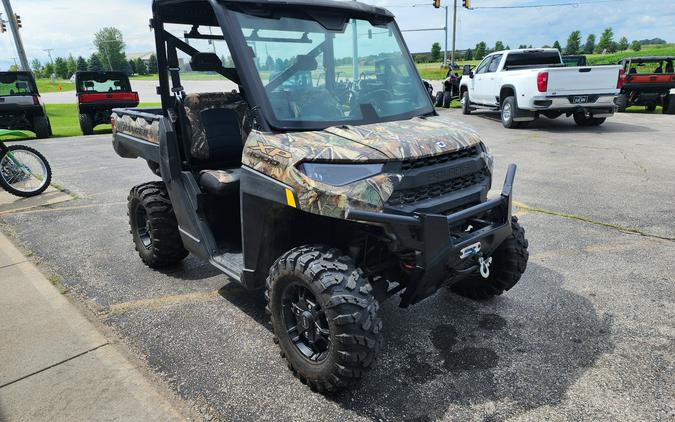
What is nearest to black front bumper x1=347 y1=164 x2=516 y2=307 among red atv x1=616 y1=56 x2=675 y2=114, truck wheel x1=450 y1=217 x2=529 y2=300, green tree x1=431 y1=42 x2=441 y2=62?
truck wheel x1=450 y1=217 x2=529 y2=300

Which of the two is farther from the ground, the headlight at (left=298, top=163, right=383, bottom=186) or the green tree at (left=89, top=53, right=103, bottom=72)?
the green tree at (left=89, top=53, right=103, bottom=72)

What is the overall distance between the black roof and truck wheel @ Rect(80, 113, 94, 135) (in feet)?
44.1

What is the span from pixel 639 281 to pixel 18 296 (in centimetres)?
539

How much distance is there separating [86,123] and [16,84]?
2.13 m

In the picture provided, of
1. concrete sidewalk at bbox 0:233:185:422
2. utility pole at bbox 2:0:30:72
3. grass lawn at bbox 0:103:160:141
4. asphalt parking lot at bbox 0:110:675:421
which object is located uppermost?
utility pole at bbox 2:0:30:72

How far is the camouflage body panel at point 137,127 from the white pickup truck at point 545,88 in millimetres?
10000

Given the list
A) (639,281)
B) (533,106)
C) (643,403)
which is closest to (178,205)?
(643,403)

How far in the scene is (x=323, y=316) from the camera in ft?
9.09

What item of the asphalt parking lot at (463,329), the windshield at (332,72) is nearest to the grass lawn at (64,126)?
the asphalt parking lot at (463,329)

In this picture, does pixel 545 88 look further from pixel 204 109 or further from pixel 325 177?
pixel 325 177

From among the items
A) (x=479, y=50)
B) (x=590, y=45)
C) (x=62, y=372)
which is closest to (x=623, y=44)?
(x=590, y=45)

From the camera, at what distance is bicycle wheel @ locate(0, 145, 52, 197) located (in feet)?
24.1

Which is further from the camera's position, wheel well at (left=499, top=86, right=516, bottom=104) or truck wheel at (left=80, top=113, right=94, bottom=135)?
truck wheel at (left=80, top=113, right=94, bottom=135)

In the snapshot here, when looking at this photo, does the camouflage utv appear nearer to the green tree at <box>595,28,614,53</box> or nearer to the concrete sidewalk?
the concrete sidewalk
